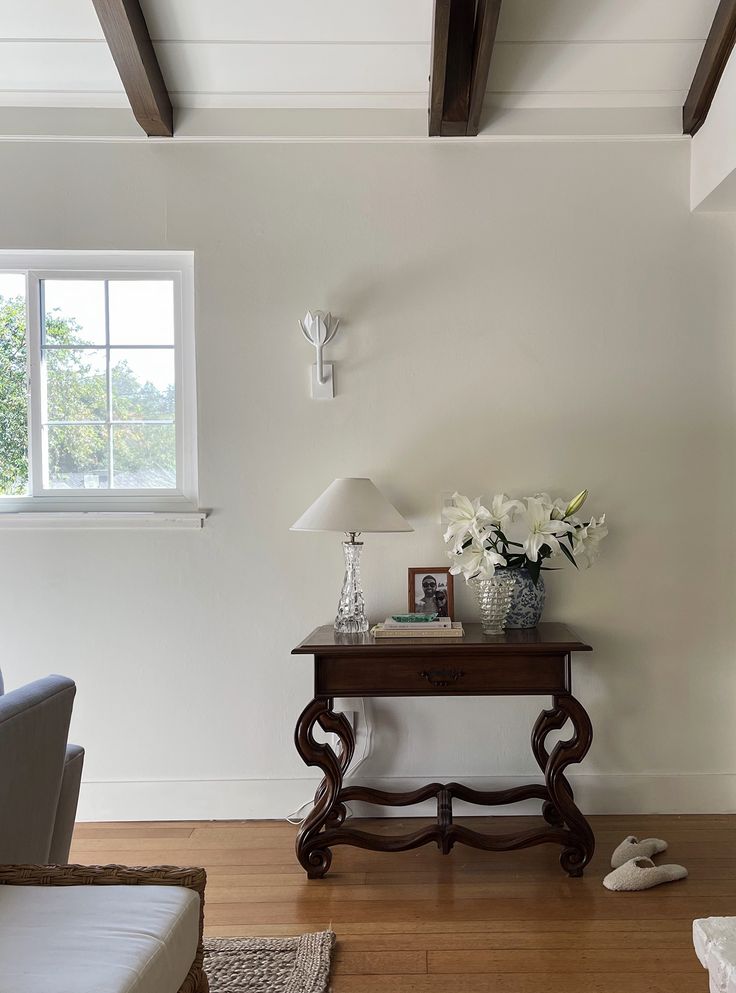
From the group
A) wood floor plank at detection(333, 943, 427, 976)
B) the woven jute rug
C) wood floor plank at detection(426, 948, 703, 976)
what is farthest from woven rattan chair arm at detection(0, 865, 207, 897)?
wood floor plank at detection(426, 948, 703, 976)

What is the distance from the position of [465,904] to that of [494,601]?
2.94 ft

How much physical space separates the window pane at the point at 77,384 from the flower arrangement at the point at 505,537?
4.55ft

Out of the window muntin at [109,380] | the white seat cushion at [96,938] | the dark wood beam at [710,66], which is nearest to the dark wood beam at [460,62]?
the dark wood beam at [710,66]

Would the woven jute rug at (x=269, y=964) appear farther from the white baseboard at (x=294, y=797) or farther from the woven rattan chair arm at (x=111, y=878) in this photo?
the white baseboard at (x=294, y=797)

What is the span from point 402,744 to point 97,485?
1.48m

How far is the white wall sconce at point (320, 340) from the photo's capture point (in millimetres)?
2920

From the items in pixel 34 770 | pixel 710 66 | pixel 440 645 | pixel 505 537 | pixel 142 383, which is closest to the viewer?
pixel 34 770

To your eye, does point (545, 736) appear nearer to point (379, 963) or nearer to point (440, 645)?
point (440, 645)

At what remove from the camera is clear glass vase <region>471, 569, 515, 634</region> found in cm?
269

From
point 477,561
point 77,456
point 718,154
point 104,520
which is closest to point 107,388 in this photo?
point 77,456

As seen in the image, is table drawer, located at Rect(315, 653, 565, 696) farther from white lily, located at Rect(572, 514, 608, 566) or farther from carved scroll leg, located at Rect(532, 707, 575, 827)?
white lily, located at Rect(572, 514, 608, 566)

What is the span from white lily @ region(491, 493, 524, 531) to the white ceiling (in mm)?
1442

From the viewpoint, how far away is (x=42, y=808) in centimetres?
179

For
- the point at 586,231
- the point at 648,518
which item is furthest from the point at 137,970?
the point at 586,231
